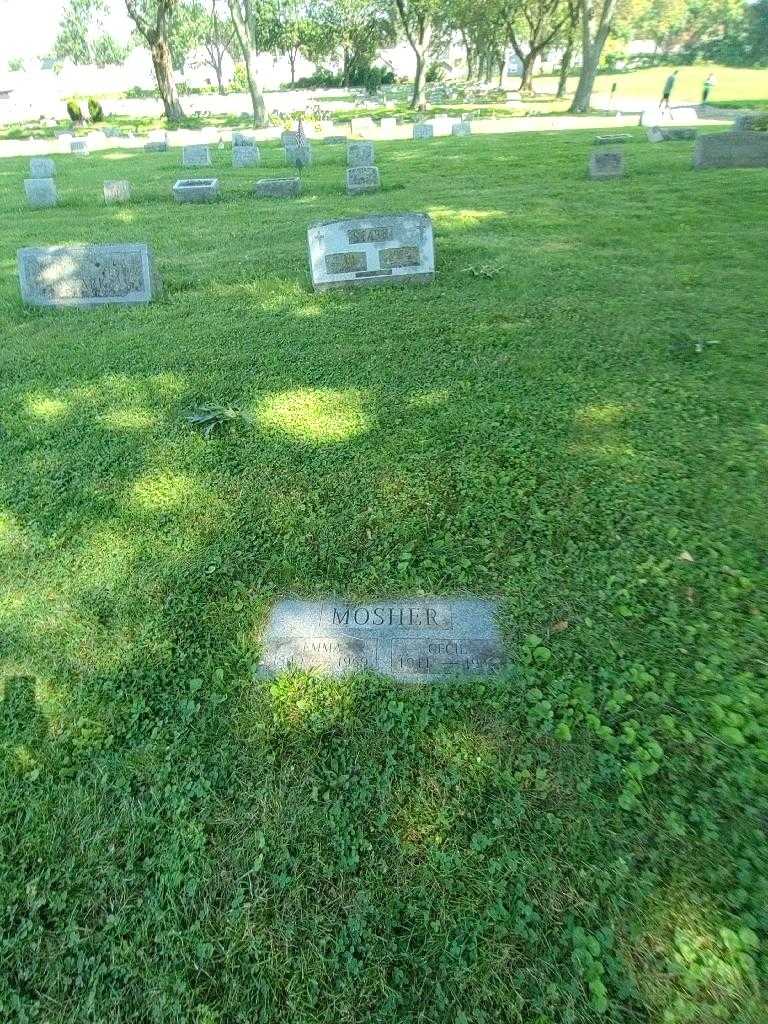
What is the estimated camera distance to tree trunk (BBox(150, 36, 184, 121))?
32438mm

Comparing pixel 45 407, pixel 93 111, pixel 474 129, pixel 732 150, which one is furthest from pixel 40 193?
pixel 93 111

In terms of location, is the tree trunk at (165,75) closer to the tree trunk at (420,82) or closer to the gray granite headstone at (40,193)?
the tree trunk at (420,82)

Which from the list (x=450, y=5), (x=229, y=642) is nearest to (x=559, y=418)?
(x=229, y=642)

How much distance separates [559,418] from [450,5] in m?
40.8

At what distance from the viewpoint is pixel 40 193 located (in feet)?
42.5

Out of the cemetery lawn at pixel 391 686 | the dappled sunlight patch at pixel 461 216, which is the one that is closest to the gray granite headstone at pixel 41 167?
the dappled sunlight patch at pixel 461 216

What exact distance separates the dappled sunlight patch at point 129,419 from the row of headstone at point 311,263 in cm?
294

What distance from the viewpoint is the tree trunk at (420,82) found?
36000 mm

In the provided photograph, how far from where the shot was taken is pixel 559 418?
177 inches

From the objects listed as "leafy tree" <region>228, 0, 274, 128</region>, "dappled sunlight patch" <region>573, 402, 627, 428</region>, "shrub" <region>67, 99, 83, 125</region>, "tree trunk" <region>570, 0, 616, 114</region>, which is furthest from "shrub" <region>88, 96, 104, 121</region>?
"dappled sunlight patch" <region>573, 402, 627, 428</region>

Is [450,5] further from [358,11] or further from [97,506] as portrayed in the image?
[97,506]

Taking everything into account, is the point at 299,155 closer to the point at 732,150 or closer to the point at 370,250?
the point at 732,150

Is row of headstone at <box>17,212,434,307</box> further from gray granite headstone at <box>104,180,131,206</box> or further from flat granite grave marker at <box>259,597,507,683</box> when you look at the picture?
gray granite headstone at <box>104,180,131,206</box>

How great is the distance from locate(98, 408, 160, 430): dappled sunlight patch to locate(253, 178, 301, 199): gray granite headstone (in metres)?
9.74
